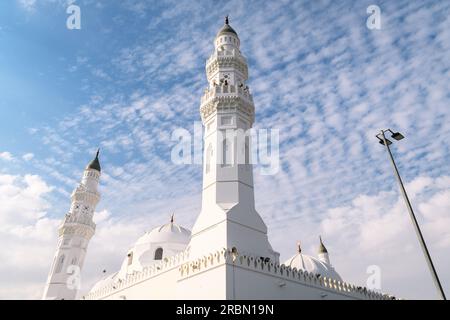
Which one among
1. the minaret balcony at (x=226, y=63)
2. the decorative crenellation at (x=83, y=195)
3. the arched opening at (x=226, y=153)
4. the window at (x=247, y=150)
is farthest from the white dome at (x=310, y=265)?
the decorative crenellation at (x=83, y=195)

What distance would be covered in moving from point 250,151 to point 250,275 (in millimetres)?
9371

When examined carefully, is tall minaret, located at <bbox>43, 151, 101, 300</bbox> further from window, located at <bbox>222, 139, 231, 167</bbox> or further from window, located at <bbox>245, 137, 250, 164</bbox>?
window, located at <bbox>245, 137, 250, 164</bbox>

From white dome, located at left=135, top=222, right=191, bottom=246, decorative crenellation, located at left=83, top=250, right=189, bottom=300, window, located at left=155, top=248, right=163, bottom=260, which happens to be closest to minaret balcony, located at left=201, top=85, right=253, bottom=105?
decorative crenellation, located at left=83, top=250, right=189, bottom=300

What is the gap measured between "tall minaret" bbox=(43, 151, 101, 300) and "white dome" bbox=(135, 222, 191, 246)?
10.5 meters

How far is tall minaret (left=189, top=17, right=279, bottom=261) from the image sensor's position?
19891 mm

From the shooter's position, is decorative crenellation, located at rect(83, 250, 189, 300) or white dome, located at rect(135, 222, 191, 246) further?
white dome, located at rect(135, 222, 191, 246)

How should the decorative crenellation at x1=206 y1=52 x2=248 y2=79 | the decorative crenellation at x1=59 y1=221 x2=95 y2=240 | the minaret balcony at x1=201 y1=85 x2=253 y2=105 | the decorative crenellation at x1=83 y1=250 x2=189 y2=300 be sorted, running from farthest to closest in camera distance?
the decorative crenellation at x1=59 y1=221 x2=95 y2=240 → the decorative crenellation at x1=206 y1=52 x2=248 y2=79 → the minaret balcony at x1=201 y1=85 x2=253 y2=105 → the decorative crenellation at x1=83 y1=250 x2=189 y2=300

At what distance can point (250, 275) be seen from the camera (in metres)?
17.7

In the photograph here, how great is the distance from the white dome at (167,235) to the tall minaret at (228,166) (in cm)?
1020

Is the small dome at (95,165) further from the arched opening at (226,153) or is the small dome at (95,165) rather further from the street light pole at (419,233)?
the street light pole at (419,233)

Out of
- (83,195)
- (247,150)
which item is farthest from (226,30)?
(83,195)

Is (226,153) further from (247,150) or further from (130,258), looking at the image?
(130,258)
